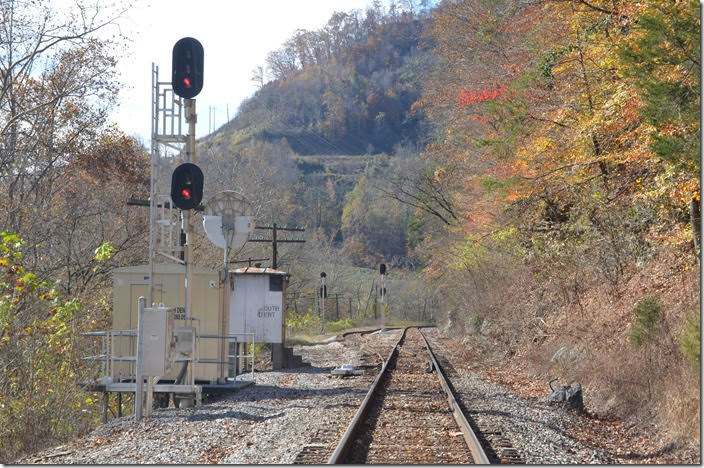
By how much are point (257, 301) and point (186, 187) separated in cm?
973

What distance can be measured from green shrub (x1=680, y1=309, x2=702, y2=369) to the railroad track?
306cm

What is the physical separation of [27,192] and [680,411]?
20404mm

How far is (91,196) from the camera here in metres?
32.8

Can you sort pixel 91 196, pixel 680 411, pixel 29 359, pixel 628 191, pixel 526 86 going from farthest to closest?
pixel 91 196 → pixel 526 86 → pixel 628 191 → pixel 29 359 → pixel 680 411

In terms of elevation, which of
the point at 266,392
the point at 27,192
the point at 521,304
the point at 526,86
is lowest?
the point at 266,392

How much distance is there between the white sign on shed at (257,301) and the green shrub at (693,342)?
13.7 m

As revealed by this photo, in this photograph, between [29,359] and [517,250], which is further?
[517,250]

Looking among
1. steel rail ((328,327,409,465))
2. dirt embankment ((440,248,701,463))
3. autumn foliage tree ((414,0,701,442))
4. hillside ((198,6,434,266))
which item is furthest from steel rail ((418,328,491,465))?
hillside ((198,6,434,266))

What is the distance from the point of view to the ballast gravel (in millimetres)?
9039

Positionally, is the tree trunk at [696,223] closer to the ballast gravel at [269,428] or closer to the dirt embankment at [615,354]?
the dirt embankment at [615,354]

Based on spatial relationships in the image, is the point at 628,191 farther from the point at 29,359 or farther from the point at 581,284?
the point at 29,359

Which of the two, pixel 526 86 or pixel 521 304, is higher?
pixel 526 86

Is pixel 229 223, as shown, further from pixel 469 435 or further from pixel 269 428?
pixel 469 435

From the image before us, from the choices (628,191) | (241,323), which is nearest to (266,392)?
(241,323)
